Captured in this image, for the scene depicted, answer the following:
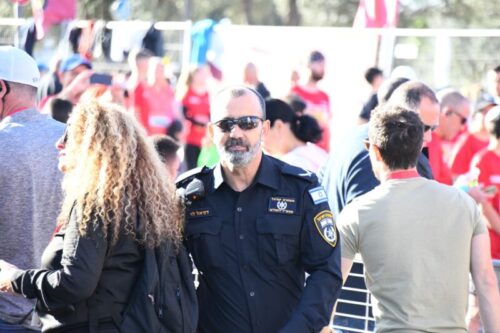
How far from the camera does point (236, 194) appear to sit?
4.41m

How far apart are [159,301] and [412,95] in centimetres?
246

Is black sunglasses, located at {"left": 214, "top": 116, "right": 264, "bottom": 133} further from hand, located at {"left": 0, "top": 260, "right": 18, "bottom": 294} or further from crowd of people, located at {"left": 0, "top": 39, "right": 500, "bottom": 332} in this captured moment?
hand, located at {"left": 0, "top": 260, "right": 18, "bottom": 294}

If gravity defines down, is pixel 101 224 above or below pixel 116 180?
below

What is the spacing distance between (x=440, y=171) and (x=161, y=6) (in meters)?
28.8

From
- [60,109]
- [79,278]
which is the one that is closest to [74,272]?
[79,278]

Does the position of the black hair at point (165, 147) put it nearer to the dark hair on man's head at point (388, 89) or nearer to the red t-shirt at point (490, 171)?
the dark hair on man's head at point (388, 89)

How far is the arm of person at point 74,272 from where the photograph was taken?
155 inches

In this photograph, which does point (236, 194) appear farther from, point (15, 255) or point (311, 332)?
point (15, 255)

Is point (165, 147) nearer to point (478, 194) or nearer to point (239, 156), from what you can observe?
point (478, 194)

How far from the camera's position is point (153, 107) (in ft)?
43.2

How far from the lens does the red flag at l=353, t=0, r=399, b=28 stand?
12.6 m

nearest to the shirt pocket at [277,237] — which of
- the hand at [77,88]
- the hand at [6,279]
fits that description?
the hand at [6,279]

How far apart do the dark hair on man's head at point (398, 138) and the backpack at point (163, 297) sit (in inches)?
42.4

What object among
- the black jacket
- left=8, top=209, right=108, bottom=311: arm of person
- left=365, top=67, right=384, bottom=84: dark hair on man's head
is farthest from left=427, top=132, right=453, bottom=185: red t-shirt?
left=8, top=209, right=108, bottom=311: arm of person
